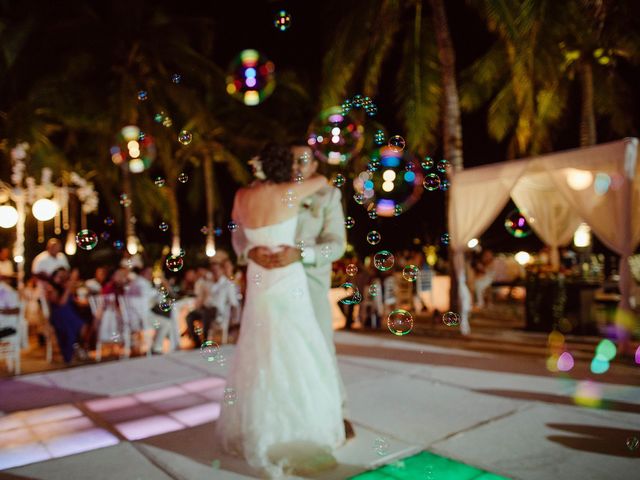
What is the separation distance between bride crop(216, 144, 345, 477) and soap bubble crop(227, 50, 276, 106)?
8.42 feet

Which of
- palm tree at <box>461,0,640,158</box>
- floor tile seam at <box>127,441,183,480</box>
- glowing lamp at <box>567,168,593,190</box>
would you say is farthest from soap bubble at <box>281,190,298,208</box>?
palm tree at <box>461,0,640,158</box>

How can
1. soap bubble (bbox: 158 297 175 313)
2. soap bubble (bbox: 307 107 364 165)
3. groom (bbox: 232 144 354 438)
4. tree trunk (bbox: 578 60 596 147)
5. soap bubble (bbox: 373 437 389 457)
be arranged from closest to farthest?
1. groom (bbox: 232 144 354 438)
2. soap bubble (bbox: 373 437 389 457)
3. soap bubble (bbox: 158 297 175 313)
4. soap bubble (bbox: 307 107 364 165)
5. tree trunk (bbox: 578 60 596 147)

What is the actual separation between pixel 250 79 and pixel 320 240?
3.17 meters

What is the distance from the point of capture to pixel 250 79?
223 inches

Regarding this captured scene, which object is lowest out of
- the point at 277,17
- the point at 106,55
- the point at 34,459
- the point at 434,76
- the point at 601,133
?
the point at 34,459

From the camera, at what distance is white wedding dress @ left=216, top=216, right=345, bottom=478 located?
2.99m

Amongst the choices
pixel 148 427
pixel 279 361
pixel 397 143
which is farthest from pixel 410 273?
pixel 148 427

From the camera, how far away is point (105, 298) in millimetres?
7102

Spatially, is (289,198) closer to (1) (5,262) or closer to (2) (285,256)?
(2) (285,256)

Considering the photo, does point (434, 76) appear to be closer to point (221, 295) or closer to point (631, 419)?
point (221, 295)

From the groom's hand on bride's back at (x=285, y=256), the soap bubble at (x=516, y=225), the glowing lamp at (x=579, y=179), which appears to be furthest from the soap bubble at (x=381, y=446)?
the glowing lamp at (x=579, y=179)

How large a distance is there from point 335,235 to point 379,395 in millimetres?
2105

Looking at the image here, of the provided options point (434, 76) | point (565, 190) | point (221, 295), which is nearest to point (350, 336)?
point (221, 295)

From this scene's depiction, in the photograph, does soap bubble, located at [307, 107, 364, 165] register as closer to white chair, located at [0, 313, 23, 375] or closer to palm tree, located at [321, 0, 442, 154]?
palm tree, located at [321, 0, 442, 154]
